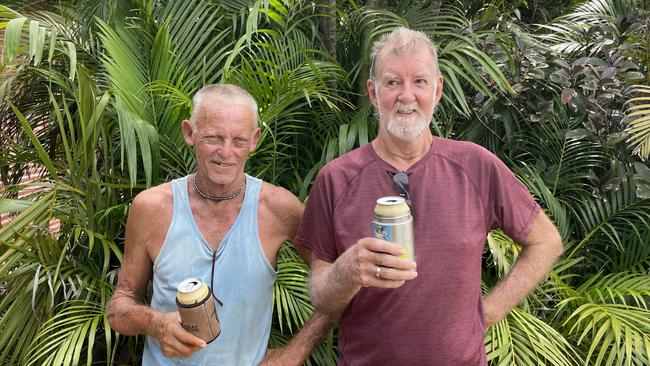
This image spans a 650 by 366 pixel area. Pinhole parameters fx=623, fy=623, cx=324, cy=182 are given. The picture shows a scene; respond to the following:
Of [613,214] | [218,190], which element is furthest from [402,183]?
[613,214]

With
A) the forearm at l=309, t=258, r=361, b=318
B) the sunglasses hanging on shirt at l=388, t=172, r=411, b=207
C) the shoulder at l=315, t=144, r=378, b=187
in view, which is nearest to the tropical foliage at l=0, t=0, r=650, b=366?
the forearm at l=309, t=258, r=361, b=318

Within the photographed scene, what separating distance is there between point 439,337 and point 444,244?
0.26 metres

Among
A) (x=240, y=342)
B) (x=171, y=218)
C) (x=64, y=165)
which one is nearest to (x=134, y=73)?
(x=64, y=165)

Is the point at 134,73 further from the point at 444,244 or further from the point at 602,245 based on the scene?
the point at 602,245

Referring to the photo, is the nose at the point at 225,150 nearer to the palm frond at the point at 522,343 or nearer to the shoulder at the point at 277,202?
the shoulder at the point at 277,202

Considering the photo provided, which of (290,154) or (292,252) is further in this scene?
(290,154)

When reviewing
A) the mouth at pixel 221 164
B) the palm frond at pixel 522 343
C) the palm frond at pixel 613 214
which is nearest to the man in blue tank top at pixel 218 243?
the mouth at pixel 221 164

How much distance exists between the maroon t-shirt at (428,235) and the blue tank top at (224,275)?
0.26 m

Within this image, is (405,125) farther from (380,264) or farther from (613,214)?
(613,214)

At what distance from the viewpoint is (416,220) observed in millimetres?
1783

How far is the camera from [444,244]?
1.77 metres

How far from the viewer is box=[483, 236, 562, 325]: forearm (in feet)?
6.49

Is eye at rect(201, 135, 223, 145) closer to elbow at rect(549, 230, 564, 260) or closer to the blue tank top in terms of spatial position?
the blue tank top

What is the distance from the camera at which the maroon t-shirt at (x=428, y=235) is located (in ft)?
5.80
